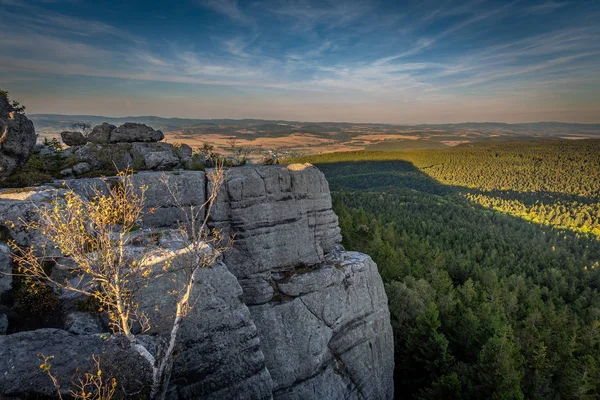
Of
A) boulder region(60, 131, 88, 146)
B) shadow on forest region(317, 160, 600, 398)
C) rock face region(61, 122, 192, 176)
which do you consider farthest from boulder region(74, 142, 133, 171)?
shadow on forest region(317, 160, 600, 398)

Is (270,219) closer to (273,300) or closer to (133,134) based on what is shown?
(273,300)

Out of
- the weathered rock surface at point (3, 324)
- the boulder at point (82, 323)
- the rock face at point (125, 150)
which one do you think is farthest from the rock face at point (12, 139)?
the boulder at point (82, 323)

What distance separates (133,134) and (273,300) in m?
23.2

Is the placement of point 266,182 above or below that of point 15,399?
above

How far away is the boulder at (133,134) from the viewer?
109 feet

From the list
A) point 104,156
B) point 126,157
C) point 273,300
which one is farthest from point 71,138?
point 273,300

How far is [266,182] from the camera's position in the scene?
28.2 meters

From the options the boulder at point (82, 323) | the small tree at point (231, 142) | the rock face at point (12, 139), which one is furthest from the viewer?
the small tree at point (231, 142)

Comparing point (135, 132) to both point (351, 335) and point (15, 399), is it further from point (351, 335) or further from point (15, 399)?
point (351, 335)

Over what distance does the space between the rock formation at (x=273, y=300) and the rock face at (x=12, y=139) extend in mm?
2226

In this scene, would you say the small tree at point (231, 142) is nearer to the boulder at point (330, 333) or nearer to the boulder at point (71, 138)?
the boulder at point (330, 333)

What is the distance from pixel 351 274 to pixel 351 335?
551 centimetres

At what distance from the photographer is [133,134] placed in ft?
111

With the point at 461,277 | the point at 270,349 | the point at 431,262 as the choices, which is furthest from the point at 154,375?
the point at 461,277
